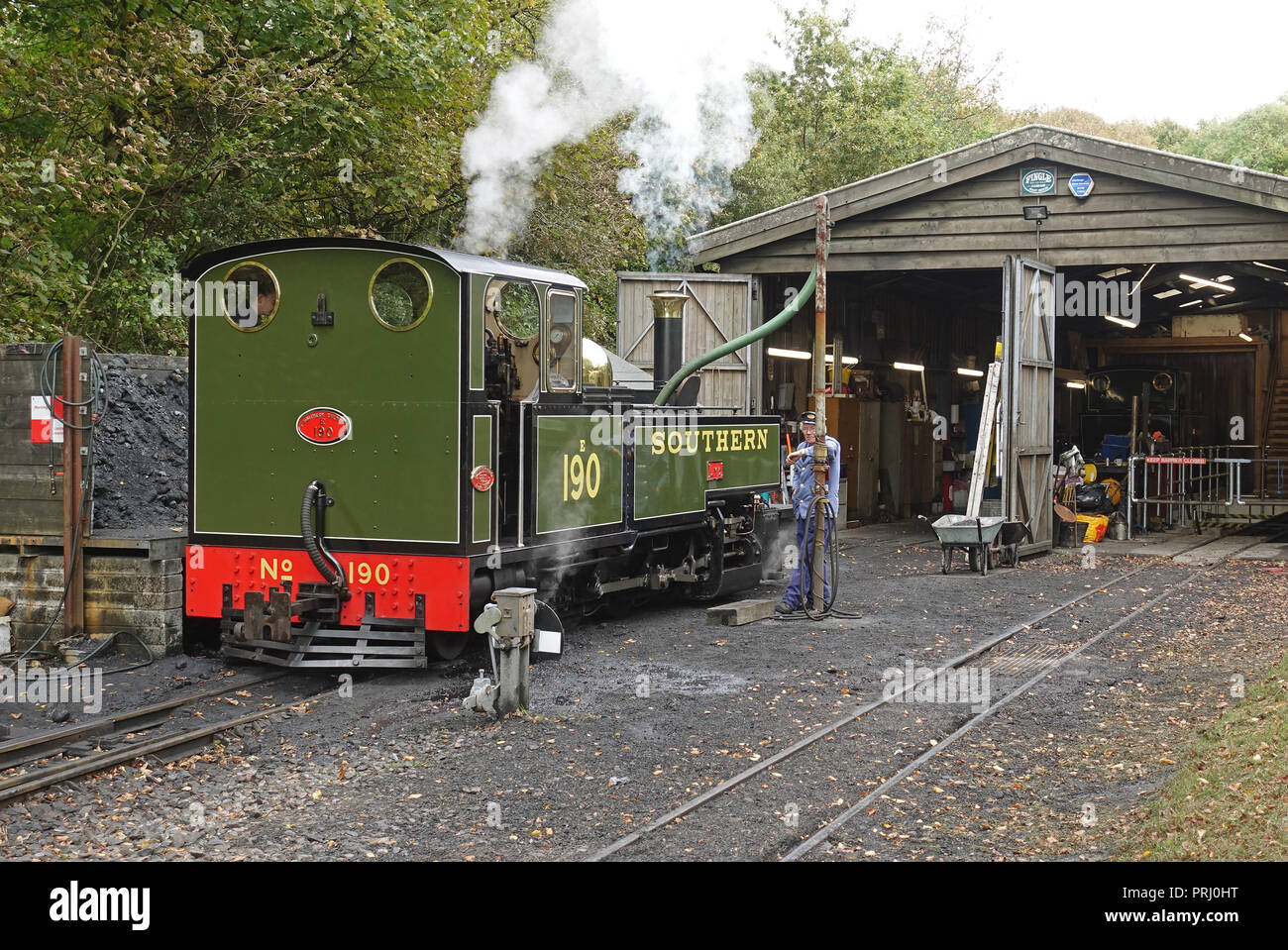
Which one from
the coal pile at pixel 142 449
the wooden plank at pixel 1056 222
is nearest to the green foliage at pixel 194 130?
the coal pile at pixel 142 449

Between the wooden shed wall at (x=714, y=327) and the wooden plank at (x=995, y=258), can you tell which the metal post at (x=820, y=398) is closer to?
the wooden shed wall at (x=714, y=327)

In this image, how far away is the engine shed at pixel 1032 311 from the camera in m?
15.9

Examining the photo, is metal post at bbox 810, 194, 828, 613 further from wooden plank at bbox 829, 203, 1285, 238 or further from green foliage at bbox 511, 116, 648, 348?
wooden plank at bbox 829, 203, 1285, 238

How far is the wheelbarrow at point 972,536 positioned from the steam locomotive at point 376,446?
6736mm

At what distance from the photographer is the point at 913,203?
671 inches

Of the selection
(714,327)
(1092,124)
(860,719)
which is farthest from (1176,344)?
(1092,124)

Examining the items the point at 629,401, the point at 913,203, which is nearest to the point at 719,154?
the point at 913,203

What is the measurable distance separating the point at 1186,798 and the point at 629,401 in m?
5.75

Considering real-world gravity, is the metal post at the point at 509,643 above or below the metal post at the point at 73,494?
below

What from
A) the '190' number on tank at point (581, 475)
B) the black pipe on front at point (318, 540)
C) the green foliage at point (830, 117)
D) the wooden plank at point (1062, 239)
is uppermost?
the green foliage at point (830, 117)

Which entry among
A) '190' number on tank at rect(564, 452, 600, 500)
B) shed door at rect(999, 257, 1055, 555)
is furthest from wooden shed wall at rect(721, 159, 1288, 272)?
'190' number on tank at rect(564, 452, 600, 500)

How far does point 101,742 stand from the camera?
662cm

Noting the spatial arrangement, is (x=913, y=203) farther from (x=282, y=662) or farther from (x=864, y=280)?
(x=282, y=662)

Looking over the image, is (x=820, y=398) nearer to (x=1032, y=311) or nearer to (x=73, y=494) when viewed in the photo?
(x=73, y=494)
